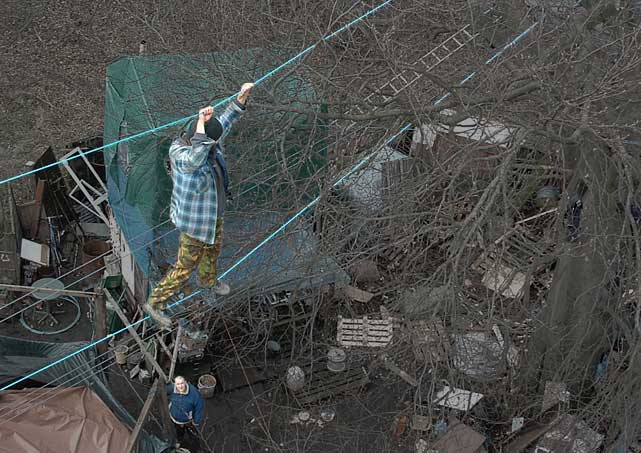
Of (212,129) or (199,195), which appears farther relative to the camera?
(199,195)

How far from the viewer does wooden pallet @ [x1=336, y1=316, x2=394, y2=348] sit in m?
10.1

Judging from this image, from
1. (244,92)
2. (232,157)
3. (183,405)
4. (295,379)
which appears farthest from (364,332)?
(244,92)

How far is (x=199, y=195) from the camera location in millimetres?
5680

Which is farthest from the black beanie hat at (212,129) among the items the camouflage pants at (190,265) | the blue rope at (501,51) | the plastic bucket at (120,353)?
the plastic bucket at (120,353)

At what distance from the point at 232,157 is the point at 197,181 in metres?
3.01

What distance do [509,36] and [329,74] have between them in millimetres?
1998

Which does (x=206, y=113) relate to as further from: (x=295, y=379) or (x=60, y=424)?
(x=295, y=379)

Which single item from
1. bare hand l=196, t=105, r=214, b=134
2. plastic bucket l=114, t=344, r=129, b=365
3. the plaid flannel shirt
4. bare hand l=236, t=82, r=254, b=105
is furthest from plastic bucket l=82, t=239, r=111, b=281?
bare hand l=196, t=105, r=214, b=134

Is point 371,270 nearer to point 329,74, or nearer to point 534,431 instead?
point 534,431

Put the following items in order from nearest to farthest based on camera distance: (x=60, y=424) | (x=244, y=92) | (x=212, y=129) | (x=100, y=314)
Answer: (x=212, y=129)
(x=244, y=92)
(x=60, y=424)
(x=100, y=314)

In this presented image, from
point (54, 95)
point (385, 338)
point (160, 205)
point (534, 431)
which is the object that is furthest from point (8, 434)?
point (54, 95)

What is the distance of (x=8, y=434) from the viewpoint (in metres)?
6.94

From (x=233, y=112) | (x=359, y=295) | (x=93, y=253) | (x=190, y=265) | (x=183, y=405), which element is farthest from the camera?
(x=93, y=253)

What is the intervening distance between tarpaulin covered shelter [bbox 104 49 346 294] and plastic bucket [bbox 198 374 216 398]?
1520mm
